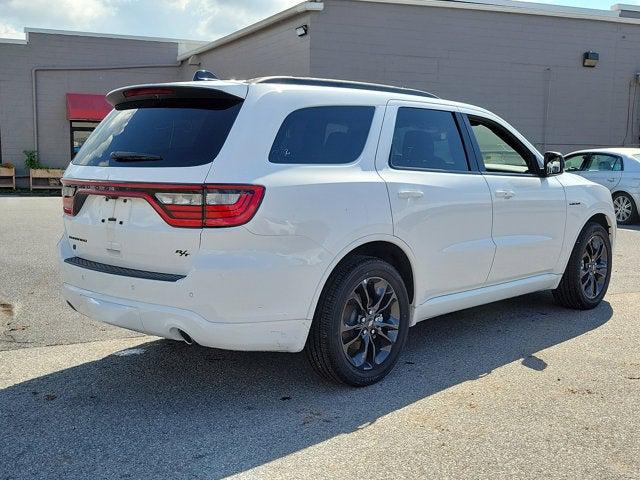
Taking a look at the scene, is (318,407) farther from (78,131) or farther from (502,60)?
(78,131)

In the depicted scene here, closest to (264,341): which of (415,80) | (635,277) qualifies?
(635,277)

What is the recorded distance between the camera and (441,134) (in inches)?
193

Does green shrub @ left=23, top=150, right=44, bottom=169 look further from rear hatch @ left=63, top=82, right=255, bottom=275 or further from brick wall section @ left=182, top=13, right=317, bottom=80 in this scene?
rear hatch @ left=63, top=82, right=255, bottom=275

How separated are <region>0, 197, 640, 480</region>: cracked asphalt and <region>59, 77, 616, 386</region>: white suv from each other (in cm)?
40

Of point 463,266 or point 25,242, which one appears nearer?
point 463,266

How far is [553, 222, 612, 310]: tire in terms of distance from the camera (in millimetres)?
6062

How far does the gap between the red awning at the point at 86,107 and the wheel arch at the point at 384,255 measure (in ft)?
63.0

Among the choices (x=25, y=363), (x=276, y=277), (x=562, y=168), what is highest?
(x=562, y=168)

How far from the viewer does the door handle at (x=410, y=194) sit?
14.0ft

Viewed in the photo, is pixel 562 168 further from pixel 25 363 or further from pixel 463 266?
pixel 25 363

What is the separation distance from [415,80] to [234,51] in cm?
556

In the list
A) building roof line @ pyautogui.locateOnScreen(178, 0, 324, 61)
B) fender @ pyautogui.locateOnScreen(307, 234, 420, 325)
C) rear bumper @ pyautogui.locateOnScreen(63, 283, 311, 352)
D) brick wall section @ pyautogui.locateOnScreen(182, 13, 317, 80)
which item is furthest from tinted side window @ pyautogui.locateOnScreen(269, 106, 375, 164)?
brick wall section @ pyautogui.locateOnScreen(182, 13, 317, 80)

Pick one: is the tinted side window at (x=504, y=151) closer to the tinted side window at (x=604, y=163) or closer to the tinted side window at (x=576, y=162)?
the tinted side window at (x=604, y=163)

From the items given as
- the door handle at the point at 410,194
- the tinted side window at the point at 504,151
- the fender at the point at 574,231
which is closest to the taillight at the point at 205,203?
the door handle at the point at 410,194
